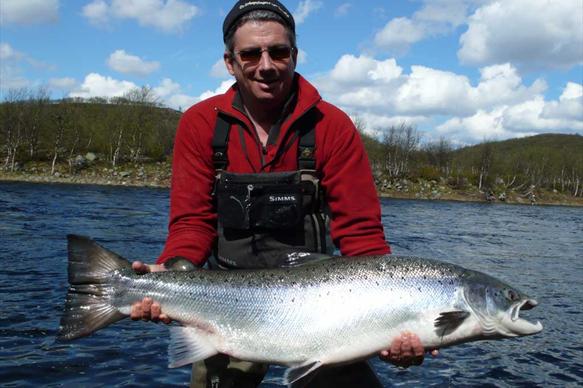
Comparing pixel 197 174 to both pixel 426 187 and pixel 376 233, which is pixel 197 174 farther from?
pixel 426 187

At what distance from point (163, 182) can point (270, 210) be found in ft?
173

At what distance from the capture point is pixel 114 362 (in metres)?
6.75

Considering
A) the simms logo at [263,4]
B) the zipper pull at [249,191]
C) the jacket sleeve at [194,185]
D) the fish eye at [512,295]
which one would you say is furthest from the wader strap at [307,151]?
the fish eye at [512,295]

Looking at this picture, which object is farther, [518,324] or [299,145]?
[299,145]

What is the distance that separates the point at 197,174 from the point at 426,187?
228 feet

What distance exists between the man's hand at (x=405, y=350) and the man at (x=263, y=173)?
61cm

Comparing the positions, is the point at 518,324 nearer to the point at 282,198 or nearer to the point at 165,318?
the point at 282,198

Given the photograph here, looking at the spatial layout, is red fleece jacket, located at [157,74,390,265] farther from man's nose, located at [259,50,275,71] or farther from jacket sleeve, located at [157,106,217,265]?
man's nose, located at [259,50,275,71]

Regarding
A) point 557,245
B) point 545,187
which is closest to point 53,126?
point 557,245

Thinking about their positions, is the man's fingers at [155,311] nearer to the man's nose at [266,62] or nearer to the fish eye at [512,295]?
the man's nose at [266,62]

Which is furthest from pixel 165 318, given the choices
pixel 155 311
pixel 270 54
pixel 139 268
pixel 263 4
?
pixel 263 4

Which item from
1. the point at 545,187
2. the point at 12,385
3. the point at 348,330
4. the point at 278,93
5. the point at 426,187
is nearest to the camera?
the point at 348,330

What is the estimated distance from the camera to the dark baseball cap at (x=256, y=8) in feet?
12.5

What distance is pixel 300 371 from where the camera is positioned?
10.9ft
